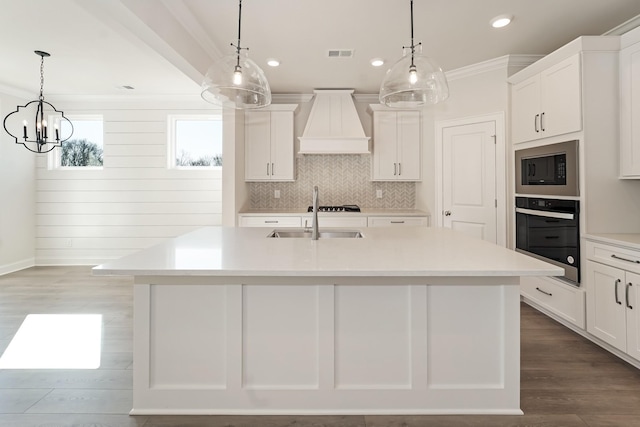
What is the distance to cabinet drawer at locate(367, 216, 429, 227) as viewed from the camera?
4.45m

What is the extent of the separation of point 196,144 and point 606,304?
529 centimetres

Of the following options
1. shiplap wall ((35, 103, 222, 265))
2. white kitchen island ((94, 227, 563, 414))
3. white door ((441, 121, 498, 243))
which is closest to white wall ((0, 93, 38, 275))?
shiplap wall ((35, 103, 222, 265))

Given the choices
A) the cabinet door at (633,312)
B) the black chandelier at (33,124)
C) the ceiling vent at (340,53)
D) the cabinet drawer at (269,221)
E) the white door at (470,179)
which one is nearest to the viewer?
the cabinet door at (633,312)

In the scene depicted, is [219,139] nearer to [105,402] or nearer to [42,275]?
[42,275]

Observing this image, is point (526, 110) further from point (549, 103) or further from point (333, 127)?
point (333, 127)

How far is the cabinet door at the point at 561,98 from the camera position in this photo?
2.78 metres

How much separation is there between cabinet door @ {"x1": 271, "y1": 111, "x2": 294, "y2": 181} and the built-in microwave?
270 cm

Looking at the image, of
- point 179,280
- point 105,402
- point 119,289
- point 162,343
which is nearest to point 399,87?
point 179,280

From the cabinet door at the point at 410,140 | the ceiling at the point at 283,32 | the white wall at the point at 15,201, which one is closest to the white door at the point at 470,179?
the cabinet door at the point at 410,140

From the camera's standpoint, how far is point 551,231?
122 inches

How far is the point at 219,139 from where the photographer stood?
558 cm

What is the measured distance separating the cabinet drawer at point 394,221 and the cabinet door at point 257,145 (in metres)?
1.53

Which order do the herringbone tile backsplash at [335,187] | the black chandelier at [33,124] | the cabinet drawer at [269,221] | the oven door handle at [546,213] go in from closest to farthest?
the oven door handle at [546,213] → the black chandelier at [33,124] → the cabinet drawer at [269,221] → the herringbone tile backsplash at [335,187]

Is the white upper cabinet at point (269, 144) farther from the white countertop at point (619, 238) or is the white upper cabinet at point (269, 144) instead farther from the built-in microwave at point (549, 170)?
the white countertop at point (619, 238)
